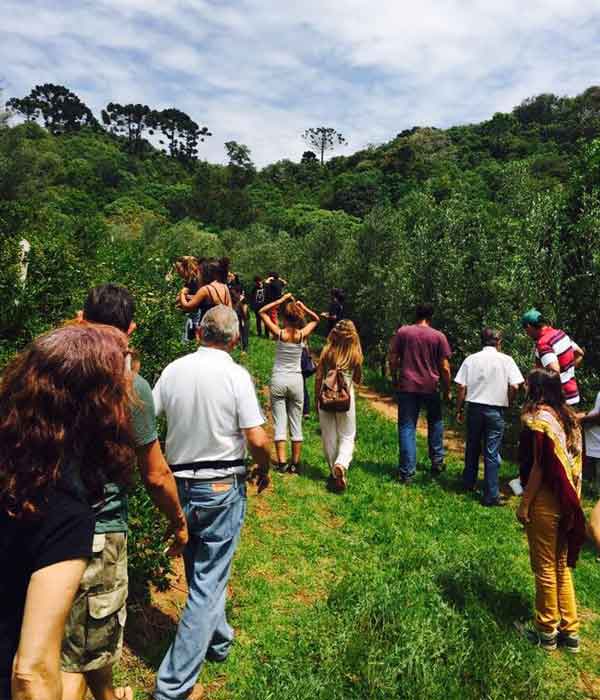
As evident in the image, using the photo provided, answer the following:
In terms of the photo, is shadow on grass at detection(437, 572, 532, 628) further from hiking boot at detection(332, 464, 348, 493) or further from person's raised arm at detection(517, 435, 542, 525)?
hiking boot at detection(332, 464, 348, 493)

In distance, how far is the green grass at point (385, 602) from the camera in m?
3.55

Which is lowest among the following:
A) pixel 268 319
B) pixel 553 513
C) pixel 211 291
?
pixel 553 513

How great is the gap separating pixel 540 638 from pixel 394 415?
8.05m

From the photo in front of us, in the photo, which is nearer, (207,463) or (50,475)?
(50,475)

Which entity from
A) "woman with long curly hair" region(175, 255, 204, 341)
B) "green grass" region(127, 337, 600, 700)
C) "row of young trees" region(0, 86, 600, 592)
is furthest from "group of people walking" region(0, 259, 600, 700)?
"woman with long curly hair" region(175, 255, 204, 341)

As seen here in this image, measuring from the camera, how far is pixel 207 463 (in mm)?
3363

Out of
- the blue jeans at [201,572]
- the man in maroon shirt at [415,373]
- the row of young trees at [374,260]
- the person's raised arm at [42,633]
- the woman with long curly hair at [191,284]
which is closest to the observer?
the person's raised arm at [42,633]

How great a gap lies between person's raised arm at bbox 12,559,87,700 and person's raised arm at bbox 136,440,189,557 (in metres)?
1.16

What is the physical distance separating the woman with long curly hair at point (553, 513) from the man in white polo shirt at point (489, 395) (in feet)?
8.61

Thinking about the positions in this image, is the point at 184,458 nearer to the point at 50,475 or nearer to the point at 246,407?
the point at 246,407

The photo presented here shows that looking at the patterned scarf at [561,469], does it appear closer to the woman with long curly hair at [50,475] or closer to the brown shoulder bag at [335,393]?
the brown shoulder bag at [335,393]

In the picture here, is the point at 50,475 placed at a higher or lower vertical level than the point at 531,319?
lower

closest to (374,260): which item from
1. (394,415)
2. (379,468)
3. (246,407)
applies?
(394,415)

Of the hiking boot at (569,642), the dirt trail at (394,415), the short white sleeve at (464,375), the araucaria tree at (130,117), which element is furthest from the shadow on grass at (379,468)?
the araucaria tree at (130,117)
